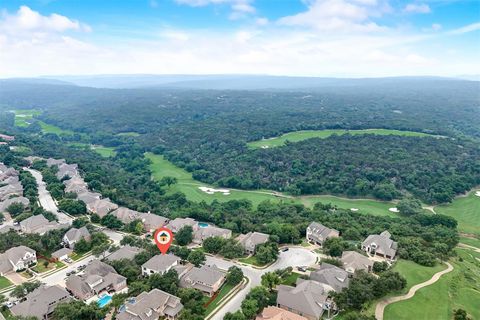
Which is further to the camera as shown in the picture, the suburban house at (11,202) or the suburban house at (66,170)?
the suburban house at (66,170)

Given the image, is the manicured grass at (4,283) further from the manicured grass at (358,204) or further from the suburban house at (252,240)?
the manicured grass at (358,204)

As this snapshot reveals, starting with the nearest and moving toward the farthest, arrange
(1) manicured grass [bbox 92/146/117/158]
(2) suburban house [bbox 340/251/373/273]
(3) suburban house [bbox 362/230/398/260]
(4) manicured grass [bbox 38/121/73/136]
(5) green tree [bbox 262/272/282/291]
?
(5) green tree [bbox 262/272/282/291] < (2) suburban house [bbox 340/251/373/273] < (3) suburban house [bbox 362/230/398/260] < (1) manicured grass [bbox 92/146/117/158] < (4) manicured grass [bbox 38/121/73/136]

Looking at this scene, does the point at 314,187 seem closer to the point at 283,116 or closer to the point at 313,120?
the point at 313,120

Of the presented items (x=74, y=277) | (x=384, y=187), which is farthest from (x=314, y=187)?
(x=74, y=277)

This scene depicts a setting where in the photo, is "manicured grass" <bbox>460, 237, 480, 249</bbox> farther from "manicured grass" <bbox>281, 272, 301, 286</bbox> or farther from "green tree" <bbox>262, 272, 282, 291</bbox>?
"green tree" <bbox>262, 272, 282, 291</bbox>

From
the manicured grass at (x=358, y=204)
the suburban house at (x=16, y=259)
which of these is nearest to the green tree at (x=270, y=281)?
the suburban house at (x=16, y=259)

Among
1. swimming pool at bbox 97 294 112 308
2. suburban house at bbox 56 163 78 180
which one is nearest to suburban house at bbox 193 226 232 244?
swimming pool at bbox 97 294 112 308
